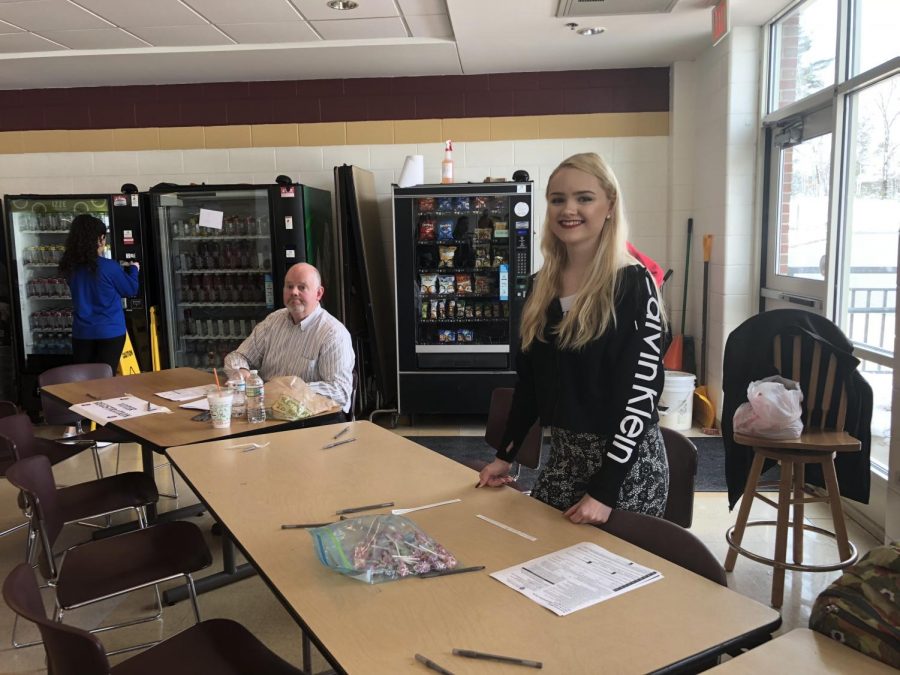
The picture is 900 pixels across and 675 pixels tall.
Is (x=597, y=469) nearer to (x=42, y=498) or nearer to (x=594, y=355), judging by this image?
(x=594, y=355)

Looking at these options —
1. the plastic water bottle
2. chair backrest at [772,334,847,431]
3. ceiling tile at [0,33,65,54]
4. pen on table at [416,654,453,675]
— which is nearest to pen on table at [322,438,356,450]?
the plastic water bottle

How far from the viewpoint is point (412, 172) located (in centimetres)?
542

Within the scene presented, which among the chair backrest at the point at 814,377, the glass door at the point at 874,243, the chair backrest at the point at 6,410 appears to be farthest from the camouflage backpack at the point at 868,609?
the chair backrest at the point at 6,410

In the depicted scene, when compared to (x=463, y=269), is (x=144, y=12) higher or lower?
higher

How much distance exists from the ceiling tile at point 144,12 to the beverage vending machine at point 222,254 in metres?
1.27

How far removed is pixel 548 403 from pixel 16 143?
20.3 feet

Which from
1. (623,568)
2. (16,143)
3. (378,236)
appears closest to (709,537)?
(623,568)

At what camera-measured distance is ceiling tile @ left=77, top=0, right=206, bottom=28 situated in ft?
13.6

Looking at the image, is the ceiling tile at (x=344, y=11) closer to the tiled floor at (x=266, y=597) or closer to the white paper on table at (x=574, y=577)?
the tiled floor at (x=266, y=597)

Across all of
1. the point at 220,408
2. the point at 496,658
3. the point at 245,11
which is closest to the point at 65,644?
the point at 496,658

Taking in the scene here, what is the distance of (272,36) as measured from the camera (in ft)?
15.9

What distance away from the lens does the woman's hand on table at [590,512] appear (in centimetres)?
166

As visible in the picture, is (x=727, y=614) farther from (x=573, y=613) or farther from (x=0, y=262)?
(x=0, y=262)

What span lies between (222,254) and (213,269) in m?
0.15
